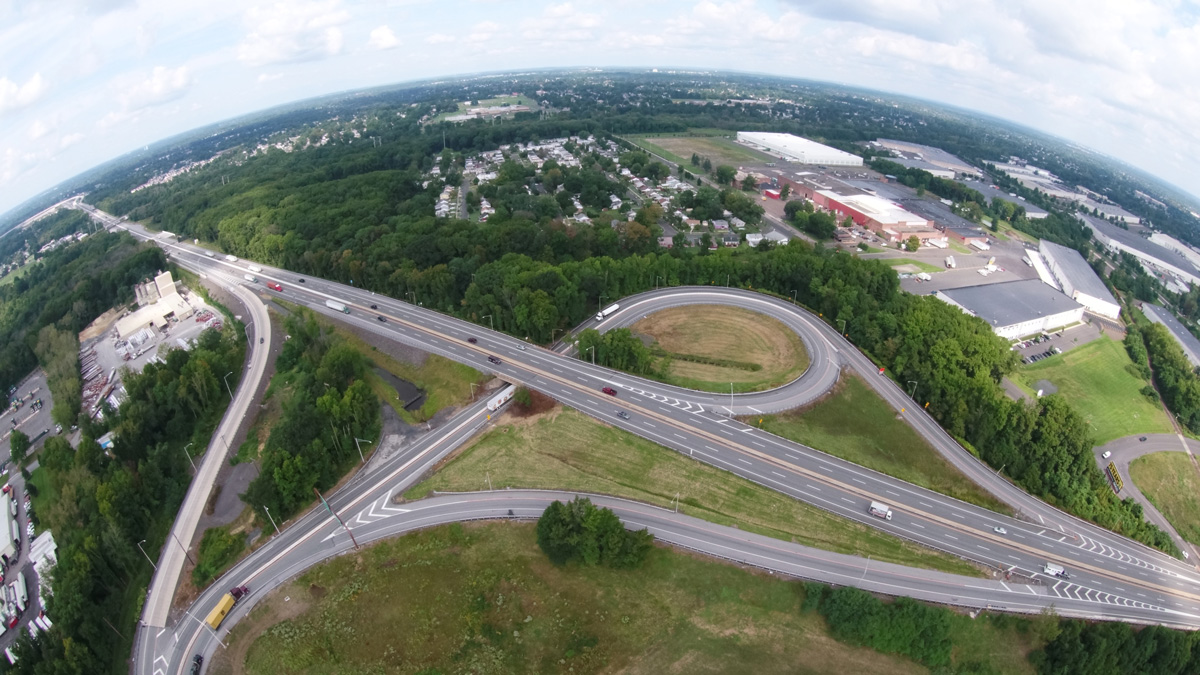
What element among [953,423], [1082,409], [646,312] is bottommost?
[1082,409]

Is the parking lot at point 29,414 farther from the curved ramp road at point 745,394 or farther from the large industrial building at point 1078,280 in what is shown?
the large industrial building at point 1078,280

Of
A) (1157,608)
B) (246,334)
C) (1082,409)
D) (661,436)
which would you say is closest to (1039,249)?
(1082,409)

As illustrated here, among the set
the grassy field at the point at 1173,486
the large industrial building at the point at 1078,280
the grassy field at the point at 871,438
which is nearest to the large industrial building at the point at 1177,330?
the large industrial building at the point at 1078,280

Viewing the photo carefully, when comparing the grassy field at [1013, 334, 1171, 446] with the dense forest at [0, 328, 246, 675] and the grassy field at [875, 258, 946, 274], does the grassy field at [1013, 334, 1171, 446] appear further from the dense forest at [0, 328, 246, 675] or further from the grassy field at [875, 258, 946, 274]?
the dense forest at [0, 328, 246, 675]

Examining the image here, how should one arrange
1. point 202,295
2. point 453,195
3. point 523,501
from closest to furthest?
point 523,501, point 202,295, point 453,195

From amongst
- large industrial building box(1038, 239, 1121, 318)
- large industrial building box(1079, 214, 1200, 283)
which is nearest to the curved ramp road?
large industrial building box(1038, 239, 1121, 318)

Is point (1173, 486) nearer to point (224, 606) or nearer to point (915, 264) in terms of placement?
point (915, 264)

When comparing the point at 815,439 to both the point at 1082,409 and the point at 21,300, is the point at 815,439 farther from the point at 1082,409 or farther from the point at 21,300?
the point at 21,300
